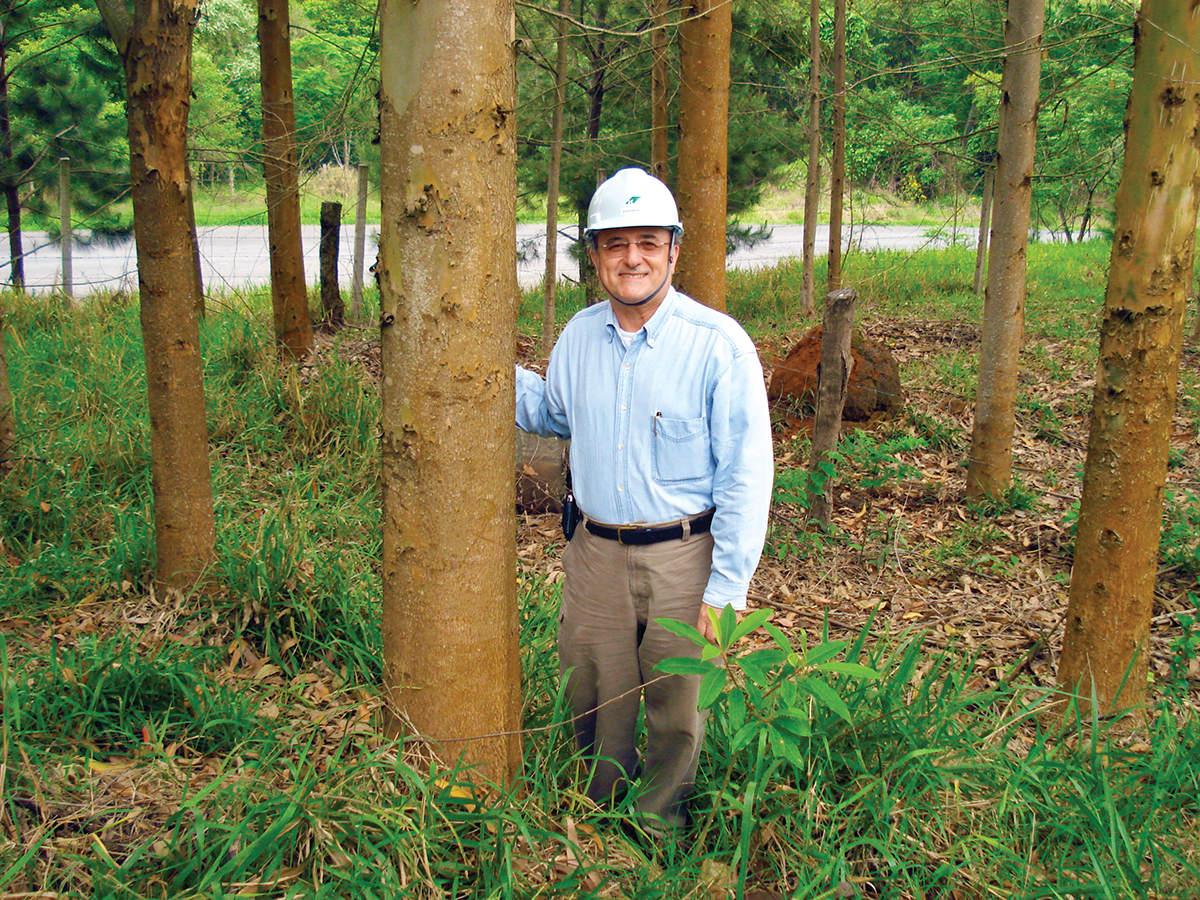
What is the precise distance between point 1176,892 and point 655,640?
5.25ft

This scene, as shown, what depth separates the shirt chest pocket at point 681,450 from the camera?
8.96ft

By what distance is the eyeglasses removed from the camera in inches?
107

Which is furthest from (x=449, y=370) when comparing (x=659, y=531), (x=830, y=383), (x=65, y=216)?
(x=65, y=216)

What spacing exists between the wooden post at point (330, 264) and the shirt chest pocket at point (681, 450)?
6.99 metres

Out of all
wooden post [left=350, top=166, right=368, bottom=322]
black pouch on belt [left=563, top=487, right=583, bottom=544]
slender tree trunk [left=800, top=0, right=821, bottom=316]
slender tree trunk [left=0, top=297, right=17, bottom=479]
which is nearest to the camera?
Answer: black pouch on belt [left=563, top=487, right=583, bottom=544]

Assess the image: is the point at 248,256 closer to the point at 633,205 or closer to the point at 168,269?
the point at 168,269

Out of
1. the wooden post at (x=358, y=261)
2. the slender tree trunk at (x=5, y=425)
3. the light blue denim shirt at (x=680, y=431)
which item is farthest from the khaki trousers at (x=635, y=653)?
the wooden post at (x=358, y=261)

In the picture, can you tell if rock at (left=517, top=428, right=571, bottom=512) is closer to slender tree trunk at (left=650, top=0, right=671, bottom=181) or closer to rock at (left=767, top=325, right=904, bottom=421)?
slender tree trunk at (left=650, top=0, right=671, bottom=181)

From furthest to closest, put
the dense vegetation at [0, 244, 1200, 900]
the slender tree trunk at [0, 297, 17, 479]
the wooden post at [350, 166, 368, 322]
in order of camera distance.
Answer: the wooden post at [350, 166, 368, 322] < the slender tree trunk at [0, 297, 17, 479] < the dense vegetation at [0, 244, 1200, 900]

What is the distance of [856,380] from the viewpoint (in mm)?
7543

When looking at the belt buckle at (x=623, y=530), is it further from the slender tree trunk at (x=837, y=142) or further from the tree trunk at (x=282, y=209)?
the slender tree trunk at (x=837, y=142)

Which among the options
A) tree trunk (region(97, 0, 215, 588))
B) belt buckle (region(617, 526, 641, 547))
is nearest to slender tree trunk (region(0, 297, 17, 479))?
tree trunk (region(97, 0, 215, 588))

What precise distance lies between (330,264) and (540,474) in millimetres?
4089

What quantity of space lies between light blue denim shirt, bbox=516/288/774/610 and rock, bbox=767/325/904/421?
4948mm
